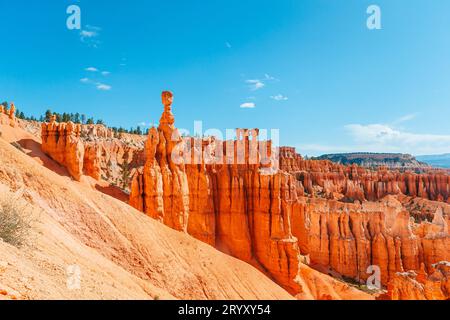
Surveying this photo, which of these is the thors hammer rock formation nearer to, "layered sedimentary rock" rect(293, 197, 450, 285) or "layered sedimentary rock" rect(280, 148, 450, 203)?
"layered sedimentary rock" rect(293, 197, 450, 285)

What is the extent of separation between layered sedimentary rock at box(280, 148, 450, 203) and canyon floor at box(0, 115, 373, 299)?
6301 centimetres

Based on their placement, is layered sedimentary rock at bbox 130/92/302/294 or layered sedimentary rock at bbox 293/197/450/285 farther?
layered sedimentary rock at bbox 293/197/450/285

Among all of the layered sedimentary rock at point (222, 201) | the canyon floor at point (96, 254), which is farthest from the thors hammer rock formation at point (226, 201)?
the canyon floor at point (96, 254)

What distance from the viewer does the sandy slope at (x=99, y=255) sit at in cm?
872

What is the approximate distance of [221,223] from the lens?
→ 3053cm

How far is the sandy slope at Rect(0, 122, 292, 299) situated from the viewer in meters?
8.72

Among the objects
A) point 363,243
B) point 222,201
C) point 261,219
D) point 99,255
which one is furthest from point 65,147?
point 363,243

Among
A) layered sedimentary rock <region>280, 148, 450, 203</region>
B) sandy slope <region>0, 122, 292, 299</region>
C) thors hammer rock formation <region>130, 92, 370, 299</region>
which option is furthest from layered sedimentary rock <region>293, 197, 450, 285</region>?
layered sedimentary rock <region>280, 148, 450, 203</region>

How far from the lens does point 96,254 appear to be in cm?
1523

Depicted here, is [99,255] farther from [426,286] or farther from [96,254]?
[426,286]

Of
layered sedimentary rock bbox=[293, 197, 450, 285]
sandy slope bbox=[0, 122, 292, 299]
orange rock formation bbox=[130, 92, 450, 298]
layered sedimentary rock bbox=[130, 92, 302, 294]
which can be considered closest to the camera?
sandy slope bbox=[0, 122, 292, 299]

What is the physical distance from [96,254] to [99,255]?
31cm
